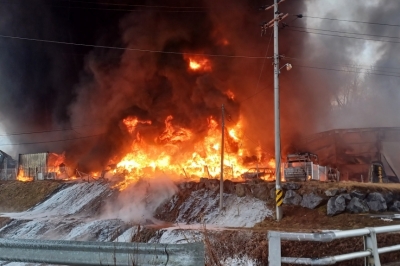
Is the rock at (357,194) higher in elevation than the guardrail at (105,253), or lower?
lower

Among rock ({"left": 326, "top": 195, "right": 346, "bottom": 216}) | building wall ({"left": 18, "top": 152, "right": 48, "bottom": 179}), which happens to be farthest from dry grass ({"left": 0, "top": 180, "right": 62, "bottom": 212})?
rock ({"left": 326, "top": 195, "right": 346, "bottom": 216})

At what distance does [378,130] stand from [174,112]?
2380cm

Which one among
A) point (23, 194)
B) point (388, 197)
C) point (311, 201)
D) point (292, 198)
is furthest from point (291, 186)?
point (23, 194)

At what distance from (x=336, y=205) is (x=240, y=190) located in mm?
6424

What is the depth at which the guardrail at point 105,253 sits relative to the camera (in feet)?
11.5

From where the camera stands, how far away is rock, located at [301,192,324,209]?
20641 mm

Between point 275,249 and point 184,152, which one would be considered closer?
point 275,249

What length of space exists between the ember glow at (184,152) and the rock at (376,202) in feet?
48.9

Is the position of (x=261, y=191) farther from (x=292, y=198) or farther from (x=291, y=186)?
(x=292, y=198)

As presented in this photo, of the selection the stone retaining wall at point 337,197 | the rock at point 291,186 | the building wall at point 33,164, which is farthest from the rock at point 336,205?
the building wall at point 33,164

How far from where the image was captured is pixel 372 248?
503cm

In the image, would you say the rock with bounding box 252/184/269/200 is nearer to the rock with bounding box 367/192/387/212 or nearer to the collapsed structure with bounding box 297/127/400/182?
the rock with bounding box 367/192/387/212

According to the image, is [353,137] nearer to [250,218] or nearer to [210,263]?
[250,218]

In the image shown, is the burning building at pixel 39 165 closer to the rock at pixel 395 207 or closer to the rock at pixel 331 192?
the rock at pixel 331 192
